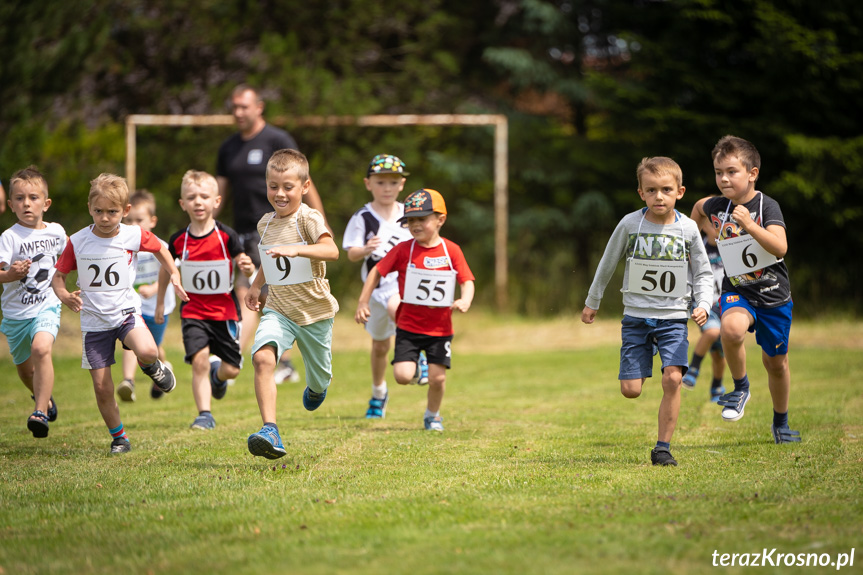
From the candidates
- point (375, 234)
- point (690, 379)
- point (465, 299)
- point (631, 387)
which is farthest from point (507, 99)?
point (631, 387)

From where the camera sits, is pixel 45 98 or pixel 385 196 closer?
pixel 385 196

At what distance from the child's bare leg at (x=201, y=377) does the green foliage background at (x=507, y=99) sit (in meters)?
8.00

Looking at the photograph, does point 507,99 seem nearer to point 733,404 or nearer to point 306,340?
point 733,404

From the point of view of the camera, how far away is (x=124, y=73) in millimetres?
18922

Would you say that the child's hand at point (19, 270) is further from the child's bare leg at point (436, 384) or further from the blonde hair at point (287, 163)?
the child's bare leg at point (436, 384)

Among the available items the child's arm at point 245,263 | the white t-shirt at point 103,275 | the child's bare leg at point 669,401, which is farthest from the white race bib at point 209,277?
the child's bare leg at point 669,401

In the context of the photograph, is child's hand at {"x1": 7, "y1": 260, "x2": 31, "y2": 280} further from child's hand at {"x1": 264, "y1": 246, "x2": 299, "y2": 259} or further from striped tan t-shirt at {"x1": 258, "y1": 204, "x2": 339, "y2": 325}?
child's hand at {"x1": 264, "y1": 246, "x2": 299, "y2": 259}

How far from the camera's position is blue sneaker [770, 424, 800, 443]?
21.2 ft

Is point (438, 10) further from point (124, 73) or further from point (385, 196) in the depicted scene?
point (385, 196)

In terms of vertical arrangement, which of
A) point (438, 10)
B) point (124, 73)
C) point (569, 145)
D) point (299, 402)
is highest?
point (438, 10)

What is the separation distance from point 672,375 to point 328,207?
38.5ft

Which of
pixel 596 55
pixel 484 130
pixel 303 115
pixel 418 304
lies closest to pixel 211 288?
pixel 418 304

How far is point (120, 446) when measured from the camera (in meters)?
6.41

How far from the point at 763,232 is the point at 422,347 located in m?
2.61
